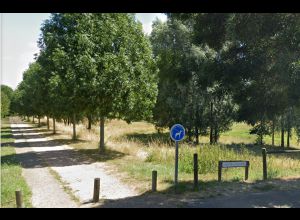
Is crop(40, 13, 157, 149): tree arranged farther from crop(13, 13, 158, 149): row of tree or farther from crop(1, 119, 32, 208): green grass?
crop(1, 119, 32, 208): green grass

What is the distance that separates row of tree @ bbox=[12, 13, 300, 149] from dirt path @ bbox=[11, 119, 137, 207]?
3598 millimetres

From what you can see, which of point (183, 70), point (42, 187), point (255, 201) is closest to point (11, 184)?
point (42, 187)

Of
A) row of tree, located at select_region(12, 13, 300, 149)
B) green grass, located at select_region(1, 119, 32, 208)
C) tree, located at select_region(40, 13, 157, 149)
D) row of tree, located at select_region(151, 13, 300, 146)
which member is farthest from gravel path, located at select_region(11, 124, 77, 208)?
row of tree, located at select_region(151, 13, 300, 146)

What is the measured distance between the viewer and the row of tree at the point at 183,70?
12.9m

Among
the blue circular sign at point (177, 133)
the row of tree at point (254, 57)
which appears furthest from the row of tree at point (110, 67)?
the blue circular sign at point (177, 133)

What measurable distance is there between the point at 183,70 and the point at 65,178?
19.6 metres

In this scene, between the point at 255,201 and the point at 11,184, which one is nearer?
the point at 255,201

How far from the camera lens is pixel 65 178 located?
569 inches

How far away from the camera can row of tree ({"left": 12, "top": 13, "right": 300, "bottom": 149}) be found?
1292 cm

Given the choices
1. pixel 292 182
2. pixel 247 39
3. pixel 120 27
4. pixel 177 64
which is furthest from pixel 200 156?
pixel 177 64

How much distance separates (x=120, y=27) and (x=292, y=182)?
13223mm

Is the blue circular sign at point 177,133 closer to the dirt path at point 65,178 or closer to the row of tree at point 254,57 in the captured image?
the dirt path at point 65,178

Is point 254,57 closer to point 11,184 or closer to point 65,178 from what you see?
point 65,178
